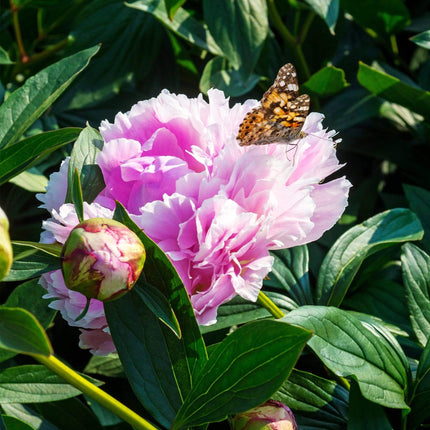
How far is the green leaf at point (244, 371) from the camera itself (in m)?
0.58

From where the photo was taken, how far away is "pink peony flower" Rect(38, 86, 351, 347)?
66 cm

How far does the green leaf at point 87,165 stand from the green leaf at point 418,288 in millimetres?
411

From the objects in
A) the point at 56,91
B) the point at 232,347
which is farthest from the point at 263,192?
the point at 56,91

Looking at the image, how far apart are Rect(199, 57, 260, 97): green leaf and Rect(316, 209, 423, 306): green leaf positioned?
0.39 m

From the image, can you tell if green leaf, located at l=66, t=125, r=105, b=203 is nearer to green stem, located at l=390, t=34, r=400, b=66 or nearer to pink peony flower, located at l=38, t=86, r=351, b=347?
pink peony flower, located at l=38, t=86, r=351, b=347

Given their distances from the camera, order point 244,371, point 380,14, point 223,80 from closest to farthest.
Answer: point 244,371 < point 223,80 < point 380,14

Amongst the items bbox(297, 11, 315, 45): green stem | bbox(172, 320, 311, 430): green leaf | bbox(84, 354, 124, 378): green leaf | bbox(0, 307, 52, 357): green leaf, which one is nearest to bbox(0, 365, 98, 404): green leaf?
bbox(84, 354, 124, 378): green leaf

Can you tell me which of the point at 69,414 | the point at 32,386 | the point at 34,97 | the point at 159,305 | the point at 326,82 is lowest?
the point at 69,414

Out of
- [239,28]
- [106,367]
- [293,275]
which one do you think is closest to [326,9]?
[239,28]

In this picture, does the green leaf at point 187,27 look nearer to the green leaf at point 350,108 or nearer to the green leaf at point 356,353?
the green leaf at point 350,108

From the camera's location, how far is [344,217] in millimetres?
1230

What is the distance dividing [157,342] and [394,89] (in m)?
0.69

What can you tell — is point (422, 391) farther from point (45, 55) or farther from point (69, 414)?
point (45, 55)

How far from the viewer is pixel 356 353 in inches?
28.9
